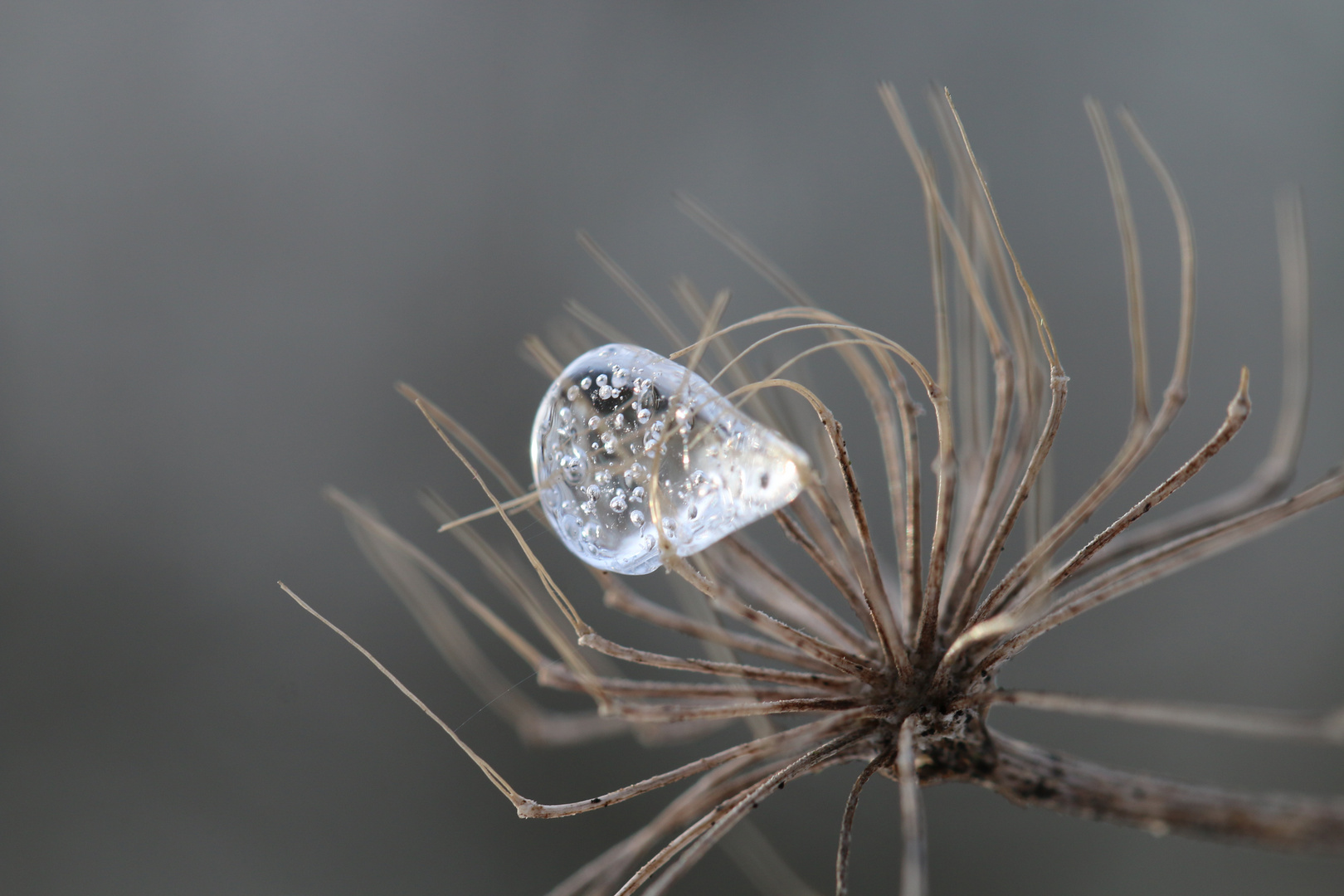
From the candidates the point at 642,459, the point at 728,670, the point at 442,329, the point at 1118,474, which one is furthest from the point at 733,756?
the point at 442,329

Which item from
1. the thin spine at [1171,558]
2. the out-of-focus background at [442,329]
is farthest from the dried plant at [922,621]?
the out-of-focus background at [442,329]

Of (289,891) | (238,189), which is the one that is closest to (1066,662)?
(289,891)

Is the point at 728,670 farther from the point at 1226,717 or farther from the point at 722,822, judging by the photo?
the point at 1226,717

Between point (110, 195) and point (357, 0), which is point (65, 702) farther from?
point (357, 0)

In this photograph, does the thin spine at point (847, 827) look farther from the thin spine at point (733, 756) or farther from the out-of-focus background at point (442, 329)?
the out-of-focus background at point (442, 329)

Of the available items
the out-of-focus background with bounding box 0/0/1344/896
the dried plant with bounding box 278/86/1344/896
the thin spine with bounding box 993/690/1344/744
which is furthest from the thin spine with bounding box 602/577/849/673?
the out-of-focus background with bounding box 0/0/1344/896
